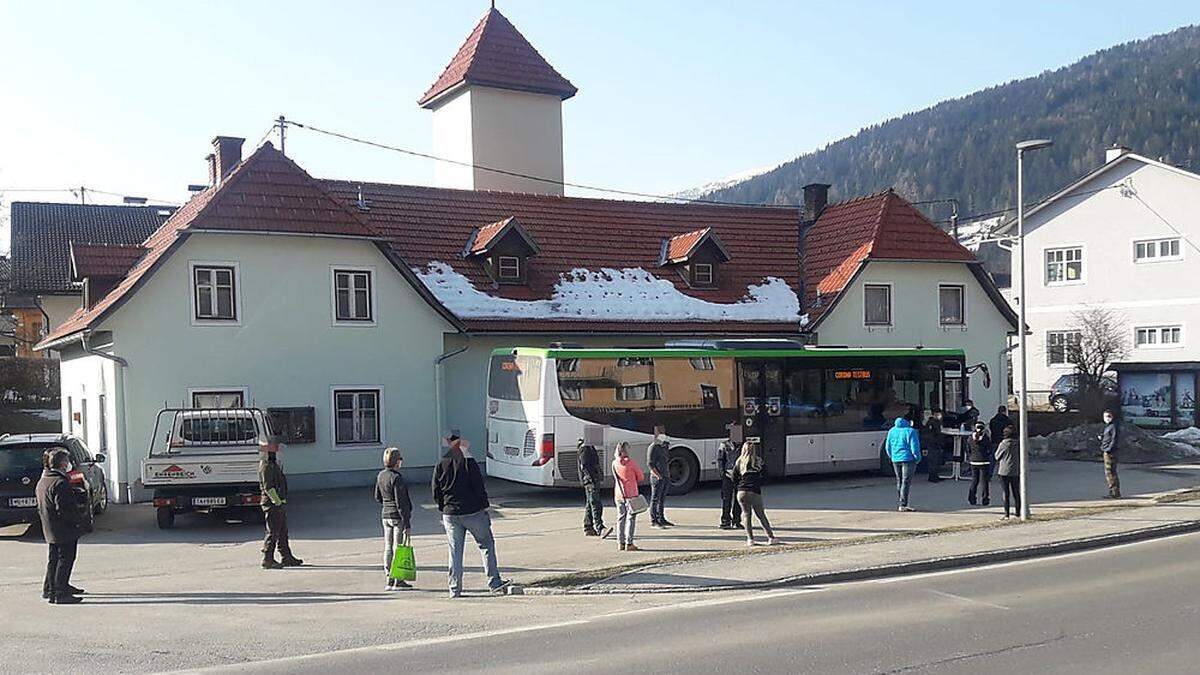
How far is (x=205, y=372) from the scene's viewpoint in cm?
2312

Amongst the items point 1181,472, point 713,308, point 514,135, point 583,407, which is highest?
point 514,135

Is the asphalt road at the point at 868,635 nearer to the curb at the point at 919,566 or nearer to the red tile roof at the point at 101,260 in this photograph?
the curb at the point at 919,566

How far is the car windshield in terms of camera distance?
1783 centimetres

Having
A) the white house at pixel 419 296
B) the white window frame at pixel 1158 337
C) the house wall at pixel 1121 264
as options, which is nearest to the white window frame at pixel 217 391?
the white house at pixel 419 296

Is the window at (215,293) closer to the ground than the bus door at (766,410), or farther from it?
farther from it

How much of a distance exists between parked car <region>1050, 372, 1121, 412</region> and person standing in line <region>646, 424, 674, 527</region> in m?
23.2

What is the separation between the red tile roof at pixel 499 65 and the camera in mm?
37375

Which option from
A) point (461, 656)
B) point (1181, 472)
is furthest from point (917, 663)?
point (1181, 472)

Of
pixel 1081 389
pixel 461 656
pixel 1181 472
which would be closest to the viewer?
pixel 461 656

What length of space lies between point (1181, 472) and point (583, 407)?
48.4 ft

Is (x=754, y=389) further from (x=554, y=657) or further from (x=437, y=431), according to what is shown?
(x=554, y=657)

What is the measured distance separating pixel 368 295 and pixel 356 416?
9.34ft

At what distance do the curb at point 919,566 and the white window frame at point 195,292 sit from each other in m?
13.4

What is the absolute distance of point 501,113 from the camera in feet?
124
